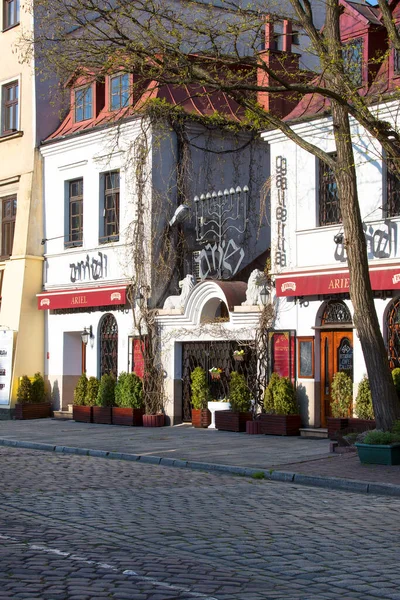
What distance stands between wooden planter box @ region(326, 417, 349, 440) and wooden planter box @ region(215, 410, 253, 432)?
8.92 ft

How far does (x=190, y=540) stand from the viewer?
30.4 ft

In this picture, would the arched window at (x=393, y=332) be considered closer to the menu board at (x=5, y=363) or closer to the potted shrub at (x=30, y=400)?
the potted shrub at (x=30, y=400)

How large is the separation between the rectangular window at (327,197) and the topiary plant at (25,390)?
10.6 metres

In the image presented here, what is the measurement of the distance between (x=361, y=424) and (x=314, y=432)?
1845 mm

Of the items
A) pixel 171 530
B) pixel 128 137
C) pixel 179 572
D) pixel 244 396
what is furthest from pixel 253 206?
pixel 179 572

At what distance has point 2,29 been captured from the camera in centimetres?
3033

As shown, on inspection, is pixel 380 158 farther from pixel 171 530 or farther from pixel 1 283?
pixel 1 283

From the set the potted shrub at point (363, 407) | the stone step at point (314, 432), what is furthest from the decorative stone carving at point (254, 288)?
the potted shrub at point (363, 407)

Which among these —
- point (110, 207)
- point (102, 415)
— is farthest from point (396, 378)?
point (110, 207)

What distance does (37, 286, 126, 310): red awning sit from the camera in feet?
83.3

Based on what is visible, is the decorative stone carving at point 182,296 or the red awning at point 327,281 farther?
the decorative stone carving at point 182,296

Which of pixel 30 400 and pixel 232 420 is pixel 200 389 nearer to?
pixel 232 420

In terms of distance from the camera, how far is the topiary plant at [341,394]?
20.3m

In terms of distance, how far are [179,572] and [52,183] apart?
21797 millimetres
